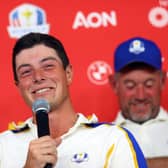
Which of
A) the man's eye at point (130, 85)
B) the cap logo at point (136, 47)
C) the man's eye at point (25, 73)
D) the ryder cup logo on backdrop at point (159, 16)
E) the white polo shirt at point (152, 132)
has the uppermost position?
the ryder cup logo on backdrop at point (159, 16)

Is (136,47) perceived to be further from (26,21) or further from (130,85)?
(26,21)

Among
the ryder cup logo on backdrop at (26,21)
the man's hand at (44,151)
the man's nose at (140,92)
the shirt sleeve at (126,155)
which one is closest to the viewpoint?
the man's hand at (44,151)

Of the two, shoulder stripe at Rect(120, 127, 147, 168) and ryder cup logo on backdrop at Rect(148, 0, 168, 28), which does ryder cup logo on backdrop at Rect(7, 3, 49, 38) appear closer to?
ryder cup logo on backdrop at Rect(148, 0, 168, 28)

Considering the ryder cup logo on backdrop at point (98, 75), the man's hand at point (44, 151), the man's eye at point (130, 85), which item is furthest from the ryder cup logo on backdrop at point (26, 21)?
the man's hand at point (44, 151)

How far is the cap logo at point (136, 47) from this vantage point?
1.70 metres

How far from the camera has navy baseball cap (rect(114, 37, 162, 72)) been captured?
5.49 ft

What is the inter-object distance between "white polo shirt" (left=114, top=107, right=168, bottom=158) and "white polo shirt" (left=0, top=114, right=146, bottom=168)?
50 centimetres

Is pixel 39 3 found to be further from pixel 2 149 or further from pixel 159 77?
pixel 2 149

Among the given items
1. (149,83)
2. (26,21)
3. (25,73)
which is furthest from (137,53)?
(25,73)

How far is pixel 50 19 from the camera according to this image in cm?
179

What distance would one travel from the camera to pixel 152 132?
64.7 inches

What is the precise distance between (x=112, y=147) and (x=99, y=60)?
0.74m

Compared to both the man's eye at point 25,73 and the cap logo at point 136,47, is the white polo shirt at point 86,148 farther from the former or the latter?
the cap logo at point 136,47

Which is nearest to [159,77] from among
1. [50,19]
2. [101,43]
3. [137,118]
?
[137,118]
